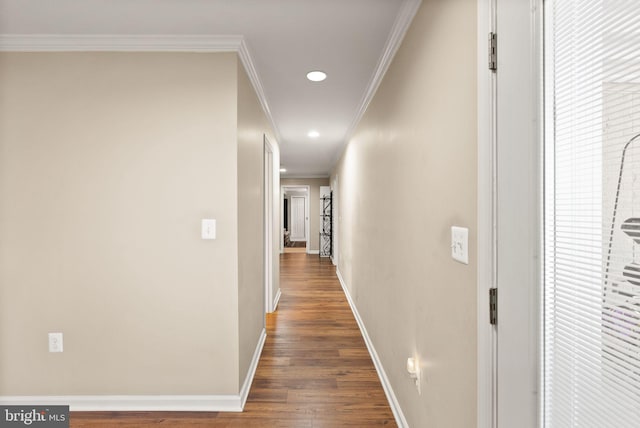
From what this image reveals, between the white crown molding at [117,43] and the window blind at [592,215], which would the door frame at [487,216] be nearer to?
the window blind at [592,215]

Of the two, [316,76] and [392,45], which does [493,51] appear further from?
[316,76]

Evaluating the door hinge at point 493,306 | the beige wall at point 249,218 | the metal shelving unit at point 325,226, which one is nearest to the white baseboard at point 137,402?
the beige wall at point 249,218

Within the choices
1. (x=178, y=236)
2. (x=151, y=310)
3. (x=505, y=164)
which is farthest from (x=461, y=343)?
(x=151, y=310)

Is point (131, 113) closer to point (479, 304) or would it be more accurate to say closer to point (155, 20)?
point (155, 20)

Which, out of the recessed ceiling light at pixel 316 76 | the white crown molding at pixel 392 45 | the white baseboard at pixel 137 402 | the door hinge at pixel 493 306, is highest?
the recessed ceiling light at pixel 316 76

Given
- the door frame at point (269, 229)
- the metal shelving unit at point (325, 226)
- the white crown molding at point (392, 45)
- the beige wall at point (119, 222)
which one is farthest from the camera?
the metal shelving unit at point (325, 226)

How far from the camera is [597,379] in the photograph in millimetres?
693

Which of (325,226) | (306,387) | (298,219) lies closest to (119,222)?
(306,387)

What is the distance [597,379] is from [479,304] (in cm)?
38

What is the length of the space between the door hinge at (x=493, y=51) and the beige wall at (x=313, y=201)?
856 centimetres

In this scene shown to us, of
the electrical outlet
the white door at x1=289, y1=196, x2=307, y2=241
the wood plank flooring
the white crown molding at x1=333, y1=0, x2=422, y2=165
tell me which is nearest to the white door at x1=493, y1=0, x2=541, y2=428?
the white crown molding at x1=333, y1=0, x2=422, y2=165

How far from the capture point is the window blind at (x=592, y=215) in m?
0.61

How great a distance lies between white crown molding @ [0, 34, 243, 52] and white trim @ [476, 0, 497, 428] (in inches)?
60.0

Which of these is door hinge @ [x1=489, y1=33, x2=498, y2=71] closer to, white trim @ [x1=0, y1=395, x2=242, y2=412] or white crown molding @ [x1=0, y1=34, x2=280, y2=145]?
white crown molding @ [x1=0, y1=34, x2=280, y2=145]
